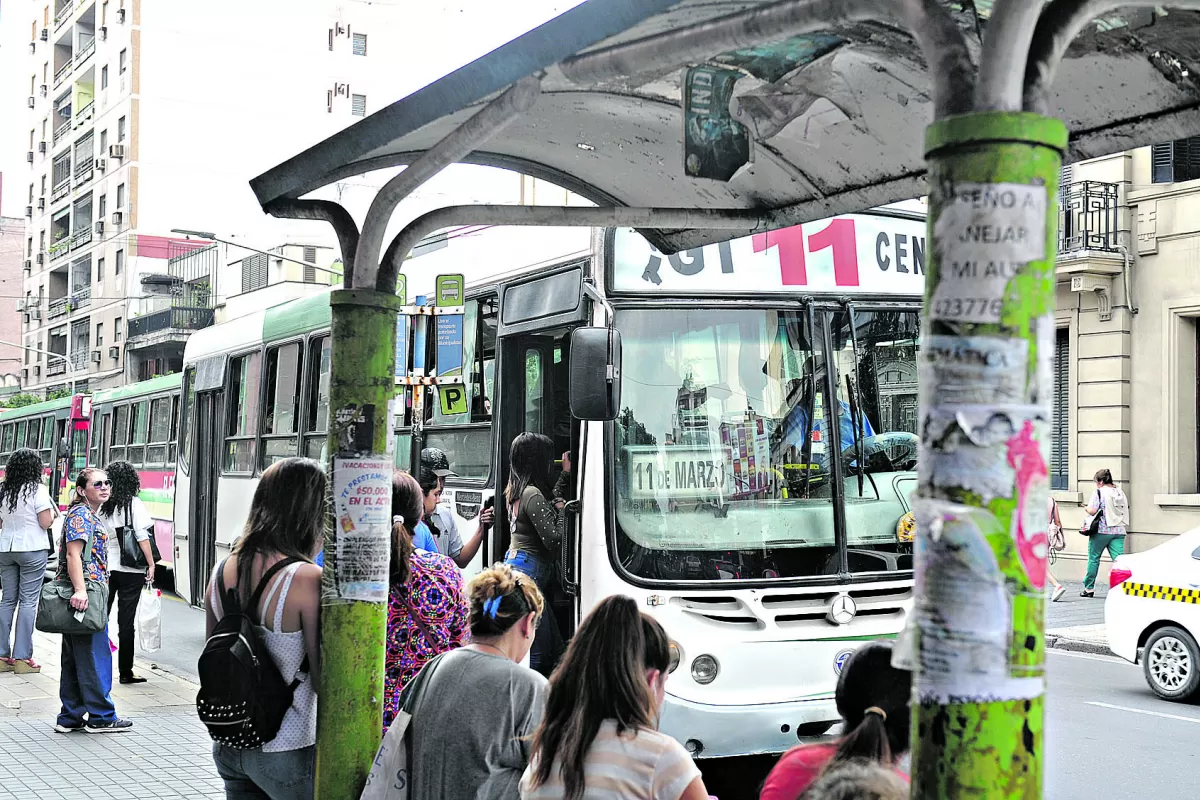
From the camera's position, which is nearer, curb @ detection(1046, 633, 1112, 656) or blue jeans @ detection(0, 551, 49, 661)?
blue jeans @ detection(0, 551, 49, 661)

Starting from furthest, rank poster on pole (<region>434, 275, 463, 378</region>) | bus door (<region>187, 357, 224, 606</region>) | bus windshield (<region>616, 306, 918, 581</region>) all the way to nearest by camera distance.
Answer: bus door (<region>187, 357, 224, 606</region>)
poster on pole (<region>434, 275, 463, 378</region>)
bus windshield (<region>616, 306, 918, 581</region>)

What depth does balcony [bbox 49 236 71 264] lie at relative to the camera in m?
70.1

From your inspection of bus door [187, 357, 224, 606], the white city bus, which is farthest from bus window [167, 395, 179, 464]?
the white city bus

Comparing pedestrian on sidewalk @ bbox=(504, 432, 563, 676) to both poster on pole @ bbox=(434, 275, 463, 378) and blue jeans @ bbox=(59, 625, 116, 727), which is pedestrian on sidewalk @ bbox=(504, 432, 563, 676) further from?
blue jeans @ bbox=(59, 625, 116, 727)

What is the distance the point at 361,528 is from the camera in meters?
4.06

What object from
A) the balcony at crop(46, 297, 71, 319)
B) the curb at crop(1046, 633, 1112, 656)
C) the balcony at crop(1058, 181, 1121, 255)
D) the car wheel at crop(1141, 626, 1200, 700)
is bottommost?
the curb at crop(1046, 633, 1112, 656)

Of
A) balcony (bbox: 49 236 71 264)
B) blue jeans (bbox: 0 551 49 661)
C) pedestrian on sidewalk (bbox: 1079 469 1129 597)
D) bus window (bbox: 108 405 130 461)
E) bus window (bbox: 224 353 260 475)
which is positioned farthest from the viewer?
balcony (bbox: 49 236 71 264)

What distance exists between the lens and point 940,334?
208 cm

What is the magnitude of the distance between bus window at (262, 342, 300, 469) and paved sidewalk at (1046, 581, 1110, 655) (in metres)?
7.04

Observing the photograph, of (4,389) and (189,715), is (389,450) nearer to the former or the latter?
(189,715)

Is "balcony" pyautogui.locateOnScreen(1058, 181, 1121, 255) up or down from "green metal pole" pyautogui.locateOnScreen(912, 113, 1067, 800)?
up

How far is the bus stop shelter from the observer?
2055mm

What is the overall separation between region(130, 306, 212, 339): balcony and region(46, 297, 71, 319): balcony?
11737 mm

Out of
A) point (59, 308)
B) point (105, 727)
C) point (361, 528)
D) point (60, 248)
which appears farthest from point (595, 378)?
point (60, 248)
